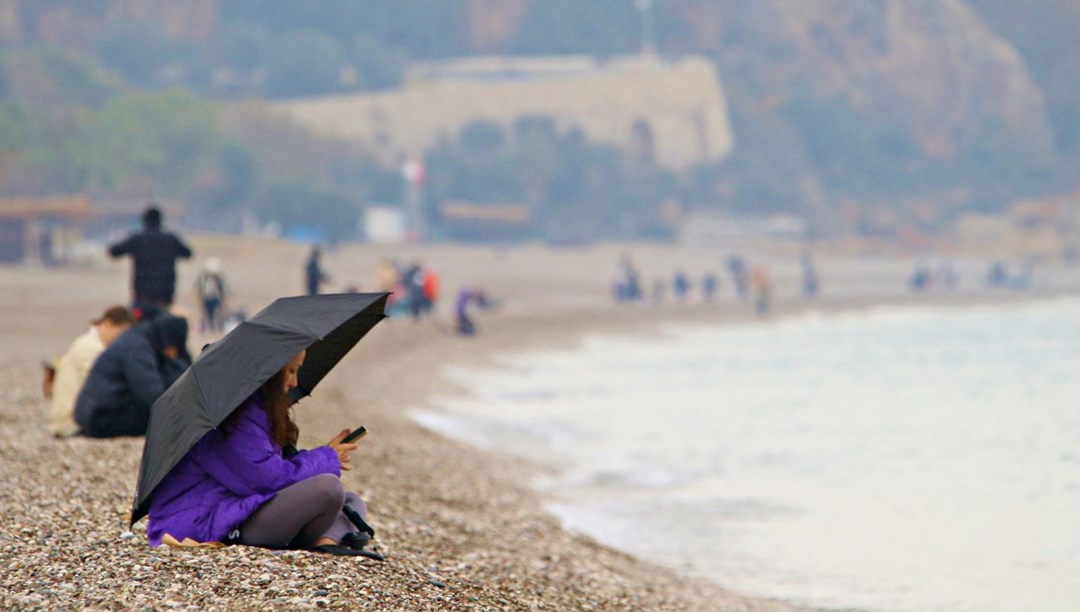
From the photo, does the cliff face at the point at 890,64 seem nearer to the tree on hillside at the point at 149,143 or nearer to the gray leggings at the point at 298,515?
the tree on hillside at the point at 149,143

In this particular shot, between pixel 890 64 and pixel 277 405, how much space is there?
140116 mm

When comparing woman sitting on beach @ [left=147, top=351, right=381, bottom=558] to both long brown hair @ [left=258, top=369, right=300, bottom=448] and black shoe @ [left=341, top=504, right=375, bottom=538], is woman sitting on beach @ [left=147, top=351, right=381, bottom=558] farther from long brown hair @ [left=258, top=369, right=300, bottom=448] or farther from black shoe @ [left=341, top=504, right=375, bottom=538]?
black shoe @ [left=341, top=504, right=375, bottom=538]

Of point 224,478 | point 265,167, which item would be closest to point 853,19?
point 265,167

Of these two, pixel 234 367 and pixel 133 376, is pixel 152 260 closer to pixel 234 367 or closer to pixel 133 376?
pixel 133 376

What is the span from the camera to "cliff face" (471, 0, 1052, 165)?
136000 millimetres

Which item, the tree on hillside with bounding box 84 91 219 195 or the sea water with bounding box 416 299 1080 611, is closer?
the sea water with bounding box 416 299 1080 611

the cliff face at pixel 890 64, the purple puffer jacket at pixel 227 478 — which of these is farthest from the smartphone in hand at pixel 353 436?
the cliff face at pixel 890 64

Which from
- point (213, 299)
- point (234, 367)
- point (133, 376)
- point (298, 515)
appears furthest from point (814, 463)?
point (213, 299)

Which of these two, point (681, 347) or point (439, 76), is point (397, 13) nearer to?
point (439, 76)

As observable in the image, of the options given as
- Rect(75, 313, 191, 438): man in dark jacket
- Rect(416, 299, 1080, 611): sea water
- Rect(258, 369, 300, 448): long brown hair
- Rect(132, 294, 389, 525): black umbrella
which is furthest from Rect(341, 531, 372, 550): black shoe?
Rect(416, 299, 1080, 611): sea water

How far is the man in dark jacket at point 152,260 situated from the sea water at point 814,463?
3.91 m

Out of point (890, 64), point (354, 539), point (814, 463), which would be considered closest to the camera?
point (354, 539)

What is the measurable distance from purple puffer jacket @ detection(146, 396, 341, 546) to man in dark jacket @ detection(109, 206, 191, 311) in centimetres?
693

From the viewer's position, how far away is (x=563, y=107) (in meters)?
111
